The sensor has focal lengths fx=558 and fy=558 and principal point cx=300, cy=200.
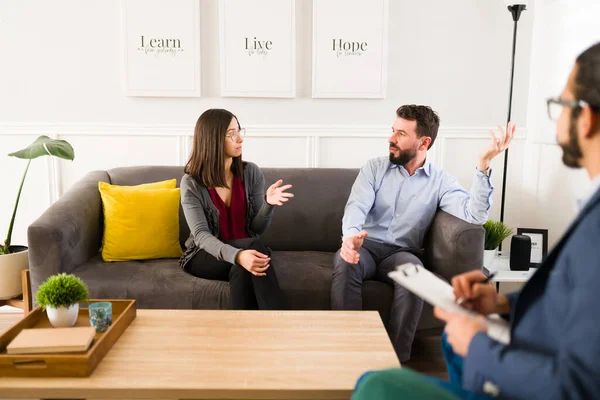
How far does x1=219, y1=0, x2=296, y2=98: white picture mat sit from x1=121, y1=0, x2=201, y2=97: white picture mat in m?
0.17

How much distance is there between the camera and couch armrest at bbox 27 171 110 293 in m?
2.38

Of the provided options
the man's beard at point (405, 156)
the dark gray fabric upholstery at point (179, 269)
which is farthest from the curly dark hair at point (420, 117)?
the dark gray fabric upholstery at point (179, 269)

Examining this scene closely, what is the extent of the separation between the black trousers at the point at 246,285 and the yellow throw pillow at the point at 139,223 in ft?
1.34

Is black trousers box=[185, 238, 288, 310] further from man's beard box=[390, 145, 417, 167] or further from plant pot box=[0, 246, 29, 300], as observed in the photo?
plant pot box=[0, 246, 29, 300]

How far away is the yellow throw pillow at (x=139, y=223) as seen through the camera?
2723mm

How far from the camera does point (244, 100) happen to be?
3391 millimetres

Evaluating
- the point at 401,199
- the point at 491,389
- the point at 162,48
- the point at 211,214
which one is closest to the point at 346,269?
the point at 401,199

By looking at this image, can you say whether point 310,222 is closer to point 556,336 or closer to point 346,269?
point 346,269

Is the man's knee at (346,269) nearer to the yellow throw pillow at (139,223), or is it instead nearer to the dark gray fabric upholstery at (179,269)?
the dark gray fabric upholstery at (179,269)

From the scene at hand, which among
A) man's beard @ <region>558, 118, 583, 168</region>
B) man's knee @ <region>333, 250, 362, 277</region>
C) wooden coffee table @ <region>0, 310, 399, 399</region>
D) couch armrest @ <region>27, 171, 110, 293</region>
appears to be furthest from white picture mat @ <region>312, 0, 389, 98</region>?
man's beard @ <region>558, 118, 583, 168</region>

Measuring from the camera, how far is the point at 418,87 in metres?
3.42

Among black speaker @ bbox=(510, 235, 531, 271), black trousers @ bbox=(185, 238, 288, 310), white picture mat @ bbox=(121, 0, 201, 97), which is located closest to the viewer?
black trousers @ bbox=(185, 238, 288, 310)

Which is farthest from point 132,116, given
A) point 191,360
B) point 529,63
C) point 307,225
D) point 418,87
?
point 529,63

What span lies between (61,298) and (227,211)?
1.00 m
